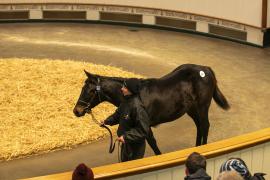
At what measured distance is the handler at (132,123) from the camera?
717 centimetres

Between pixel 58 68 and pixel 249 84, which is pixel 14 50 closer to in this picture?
pixel 58 68

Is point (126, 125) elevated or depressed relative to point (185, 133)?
elevated

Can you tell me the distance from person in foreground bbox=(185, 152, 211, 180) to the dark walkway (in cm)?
423

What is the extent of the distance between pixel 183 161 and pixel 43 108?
554cm

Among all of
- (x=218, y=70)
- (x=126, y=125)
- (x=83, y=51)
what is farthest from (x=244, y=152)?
(x=83, y=51)

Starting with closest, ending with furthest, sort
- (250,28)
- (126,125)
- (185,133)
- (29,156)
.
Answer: (126,125) < (29,156) < (185,133) < (250,28)

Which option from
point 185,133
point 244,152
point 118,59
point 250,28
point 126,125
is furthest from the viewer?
point 250,28

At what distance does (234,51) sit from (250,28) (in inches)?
34.9

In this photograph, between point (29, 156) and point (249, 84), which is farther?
point (249, 84)

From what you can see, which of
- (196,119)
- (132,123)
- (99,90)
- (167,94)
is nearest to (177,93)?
(167,94)

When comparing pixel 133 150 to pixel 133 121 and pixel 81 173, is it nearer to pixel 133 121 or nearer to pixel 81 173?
pixel 133 121

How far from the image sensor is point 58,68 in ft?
43.5

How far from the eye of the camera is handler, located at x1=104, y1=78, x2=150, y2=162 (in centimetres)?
717

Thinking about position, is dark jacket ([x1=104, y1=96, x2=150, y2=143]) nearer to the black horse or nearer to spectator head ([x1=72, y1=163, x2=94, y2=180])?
the black horse
